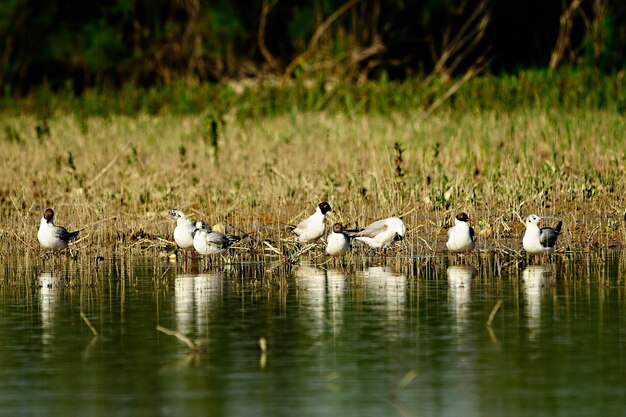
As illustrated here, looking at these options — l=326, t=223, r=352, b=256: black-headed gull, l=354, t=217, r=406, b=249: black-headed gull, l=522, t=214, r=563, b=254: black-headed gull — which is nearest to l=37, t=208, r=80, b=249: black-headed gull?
l=326, t=223, r=352, b=256: black-headed gull

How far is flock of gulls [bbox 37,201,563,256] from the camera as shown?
36.9 ft

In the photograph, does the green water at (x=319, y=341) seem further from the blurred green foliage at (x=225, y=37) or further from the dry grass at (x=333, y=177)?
the blurred green foliage at (x=225, y=37)

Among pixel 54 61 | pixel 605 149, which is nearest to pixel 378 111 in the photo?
pixel 605 149

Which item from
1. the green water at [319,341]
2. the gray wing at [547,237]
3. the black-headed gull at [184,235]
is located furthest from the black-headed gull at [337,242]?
the gray wing at [547,237]

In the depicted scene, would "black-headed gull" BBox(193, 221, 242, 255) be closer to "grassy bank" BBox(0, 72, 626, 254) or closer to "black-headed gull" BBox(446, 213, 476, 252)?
"grassy bank" BBox(0, 72, 626, 254)

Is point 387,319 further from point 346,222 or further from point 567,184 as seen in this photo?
point 567,184

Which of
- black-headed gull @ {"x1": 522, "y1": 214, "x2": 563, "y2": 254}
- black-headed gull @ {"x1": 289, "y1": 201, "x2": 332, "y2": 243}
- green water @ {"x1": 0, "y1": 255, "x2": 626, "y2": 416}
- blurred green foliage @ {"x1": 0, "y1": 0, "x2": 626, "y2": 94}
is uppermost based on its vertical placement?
blurred green foliage @ {"x1": 0, "y1": 0, "x2": 626, "y2": 94}

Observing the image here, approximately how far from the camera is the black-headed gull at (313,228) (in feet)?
40.6

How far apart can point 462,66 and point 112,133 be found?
18.2 m

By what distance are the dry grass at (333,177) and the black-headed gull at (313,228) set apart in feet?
1.33

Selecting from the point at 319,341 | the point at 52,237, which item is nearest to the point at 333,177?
the point at 52,237

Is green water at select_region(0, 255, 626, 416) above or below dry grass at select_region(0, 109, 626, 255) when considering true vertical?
below

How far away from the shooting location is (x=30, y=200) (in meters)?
15.9

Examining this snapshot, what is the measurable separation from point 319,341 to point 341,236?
3.80 metres
